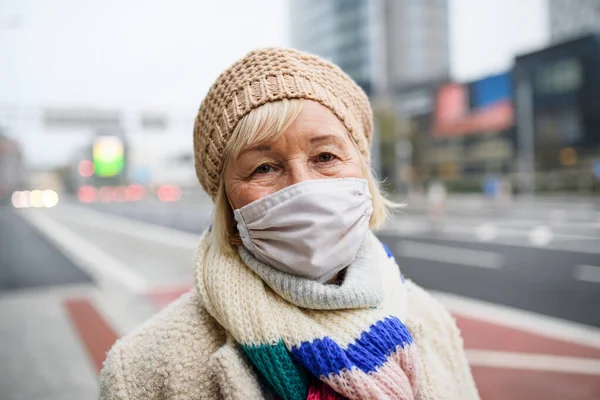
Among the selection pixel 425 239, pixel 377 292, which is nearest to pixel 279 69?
pixel 377 292

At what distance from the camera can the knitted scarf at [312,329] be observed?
958mm

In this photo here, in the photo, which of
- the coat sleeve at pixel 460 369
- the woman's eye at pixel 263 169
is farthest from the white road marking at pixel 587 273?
the woman's eye at pixel 263 169

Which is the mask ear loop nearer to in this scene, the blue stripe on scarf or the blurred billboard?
the blue stripe on scarf

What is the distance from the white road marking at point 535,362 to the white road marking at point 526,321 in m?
0.53

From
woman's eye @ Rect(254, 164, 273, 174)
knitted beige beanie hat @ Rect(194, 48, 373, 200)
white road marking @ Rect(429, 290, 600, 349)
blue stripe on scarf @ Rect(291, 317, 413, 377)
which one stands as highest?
knitted beige beanie hat @ Rect(194, 48, 373, 200)

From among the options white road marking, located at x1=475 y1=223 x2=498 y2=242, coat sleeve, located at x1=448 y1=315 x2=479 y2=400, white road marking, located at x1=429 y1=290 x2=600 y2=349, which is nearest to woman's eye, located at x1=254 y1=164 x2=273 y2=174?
coat sleeve, located at x1=448 y1=315 x2=479 y2=400

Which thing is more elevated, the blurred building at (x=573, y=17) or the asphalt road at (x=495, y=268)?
the blurred building at (x=573, y=17)

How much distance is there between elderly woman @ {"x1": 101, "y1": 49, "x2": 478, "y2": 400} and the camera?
0.97m

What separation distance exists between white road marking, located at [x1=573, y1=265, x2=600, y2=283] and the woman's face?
776cm

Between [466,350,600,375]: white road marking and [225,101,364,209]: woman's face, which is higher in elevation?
[225,101,364,209]: woman's face

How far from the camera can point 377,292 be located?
3.53 feet

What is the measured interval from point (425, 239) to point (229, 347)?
13.2 metres

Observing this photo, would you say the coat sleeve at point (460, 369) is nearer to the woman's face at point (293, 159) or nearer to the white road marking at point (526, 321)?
the woman's face at point (293, 159)

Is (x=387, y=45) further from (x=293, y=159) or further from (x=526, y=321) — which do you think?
(x=293, y=159)
